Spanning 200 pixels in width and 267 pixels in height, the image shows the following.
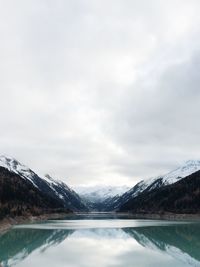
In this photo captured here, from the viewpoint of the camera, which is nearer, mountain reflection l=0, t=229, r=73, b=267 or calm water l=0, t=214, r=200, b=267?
calm water l=0, t=214, r=200, b=267

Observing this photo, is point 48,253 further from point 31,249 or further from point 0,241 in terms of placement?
point 0,241

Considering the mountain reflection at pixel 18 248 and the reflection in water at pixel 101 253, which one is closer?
the reflection in water at pixel 101 253

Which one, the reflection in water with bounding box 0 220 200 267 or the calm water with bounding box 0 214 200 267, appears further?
the reflection in water with bounding box 0 220 200 267

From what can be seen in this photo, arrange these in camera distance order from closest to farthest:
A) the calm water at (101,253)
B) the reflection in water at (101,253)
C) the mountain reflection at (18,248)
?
the calm water at (101,253) < the reflection in water at (101,253) < the mountain reflection at (18,248)

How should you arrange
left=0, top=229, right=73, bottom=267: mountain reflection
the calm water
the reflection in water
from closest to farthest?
the calm water
the reflection in water
left=0, top=229, right=73, bottom=267: mountain reflection

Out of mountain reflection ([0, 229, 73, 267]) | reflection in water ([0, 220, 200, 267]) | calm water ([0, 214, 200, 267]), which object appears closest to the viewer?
calm water ([0, 214, 200, 267])

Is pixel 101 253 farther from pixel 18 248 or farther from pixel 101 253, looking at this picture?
pixel 18 248

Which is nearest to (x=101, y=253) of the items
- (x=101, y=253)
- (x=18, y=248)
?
(x=101, y=253)

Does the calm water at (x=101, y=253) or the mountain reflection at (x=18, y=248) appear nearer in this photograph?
the calm water at (x=101, y=253)

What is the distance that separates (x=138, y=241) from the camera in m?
77.2

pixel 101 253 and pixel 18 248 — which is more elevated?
pixel 18 248

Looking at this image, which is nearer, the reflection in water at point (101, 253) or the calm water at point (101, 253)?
the calm water at point (101, 253)

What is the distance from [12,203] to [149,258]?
146 m

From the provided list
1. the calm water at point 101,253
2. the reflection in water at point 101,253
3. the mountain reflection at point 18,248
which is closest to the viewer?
the calm water at point 101,253
